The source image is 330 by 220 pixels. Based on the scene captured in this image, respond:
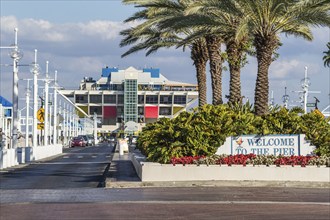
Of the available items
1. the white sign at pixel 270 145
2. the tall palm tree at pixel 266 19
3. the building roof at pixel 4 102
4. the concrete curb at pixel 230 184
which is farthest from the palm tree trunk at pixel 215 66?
the building roof at pixel 4 102

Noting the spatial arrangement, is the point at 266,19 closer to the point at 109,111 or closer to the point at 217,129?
the point at 217,129

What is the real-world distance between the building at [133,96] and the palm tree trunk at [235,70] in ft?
472

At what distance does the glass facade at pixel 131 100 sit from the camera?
587 feet

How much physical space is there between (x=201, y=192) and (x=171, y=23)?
12.2 meters

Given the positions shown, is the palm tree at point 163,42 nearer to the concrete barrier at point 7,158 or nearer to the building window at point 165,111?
the concrete barrier at point 7,158

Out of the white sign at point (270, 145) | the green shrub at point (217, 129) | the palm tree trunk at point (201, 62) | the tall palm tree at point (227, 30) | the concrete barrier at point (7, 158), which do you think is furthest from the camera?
the palm tree trunk at point (201, 62)

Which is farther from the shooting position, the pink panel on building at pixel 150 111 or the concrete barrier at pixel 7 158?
the pink panel on building at pixel 150 111

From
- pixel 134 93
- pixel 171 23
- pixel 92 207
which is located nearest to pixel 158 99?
pixel 134 93

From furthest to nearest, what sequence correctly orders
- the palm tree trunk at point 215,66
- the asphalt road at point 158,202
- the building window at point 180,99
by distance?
the building window at point 180,99
the palm tree trunk at point 215,66
the asphalt road at point 158,202

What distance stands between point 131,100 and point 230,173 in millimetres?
158907

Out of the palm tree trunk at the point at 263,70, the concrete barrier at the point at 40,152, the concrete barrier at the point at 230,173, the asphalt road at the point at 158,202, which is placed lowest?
the asphalt road at the point at 158,202

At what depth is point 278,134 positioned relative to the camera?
87.9ft

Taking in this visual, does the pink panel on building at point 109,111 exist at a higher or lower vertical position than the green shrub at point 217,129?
higher

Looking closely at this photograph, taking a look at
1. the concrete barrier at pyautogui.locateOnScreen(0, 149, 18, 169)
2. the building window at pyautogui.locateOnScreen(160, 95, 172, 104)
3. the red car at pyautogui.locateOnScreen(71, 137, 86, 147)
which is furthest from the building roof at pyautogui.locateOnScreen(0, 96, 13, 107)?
the building window at pyautogui.locateOnScreen(160, 95, 172, 104)
